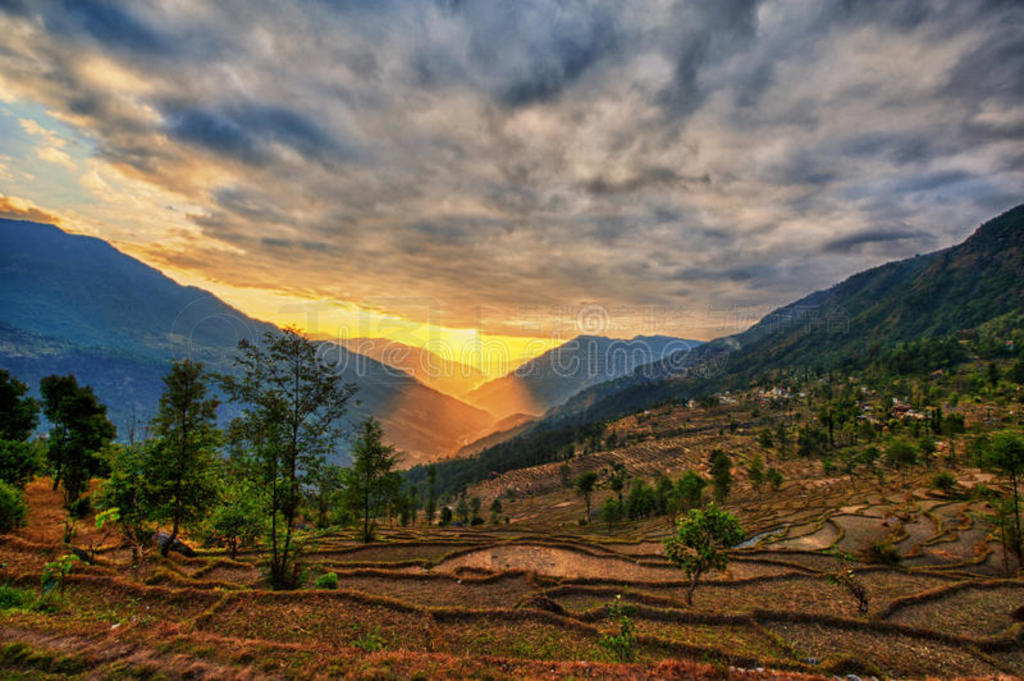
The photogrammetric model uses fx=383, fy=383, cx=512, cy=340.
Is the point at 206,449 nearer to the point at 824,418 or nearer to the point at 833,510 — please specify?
the point at 833,510

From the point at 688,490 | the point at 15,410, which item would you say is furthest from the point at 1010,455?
the point at 15,410

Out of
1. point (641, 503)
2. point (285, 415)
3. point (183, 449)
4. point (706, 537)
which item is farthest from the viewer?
point (641, 503)

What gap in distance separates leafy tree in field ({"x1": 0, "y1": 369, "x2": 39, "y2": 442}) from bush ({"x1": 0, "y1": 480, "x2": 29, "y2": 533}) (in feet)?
75.4

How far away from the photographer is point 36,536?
1116 inches

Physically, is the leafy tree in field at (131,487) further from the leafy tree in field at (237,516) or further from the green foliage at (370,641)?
the green foliage at (370,641)

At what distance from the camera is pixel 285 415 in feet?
65.2

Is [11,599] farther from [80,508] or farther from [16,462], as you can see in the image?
[16,462]

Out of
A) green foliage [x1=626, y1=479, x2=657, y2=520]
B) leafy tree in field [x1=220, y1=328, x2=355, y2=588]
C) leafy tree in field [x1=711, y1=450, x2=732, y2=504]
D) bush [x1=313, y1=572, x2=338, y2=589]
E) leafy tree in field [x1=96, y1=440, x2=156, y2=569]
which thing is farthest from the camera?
green foliage [x1=626, y1=479, x2=657, y2=520]

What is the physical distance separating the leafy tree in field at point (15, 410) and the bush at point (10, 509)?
2297cm

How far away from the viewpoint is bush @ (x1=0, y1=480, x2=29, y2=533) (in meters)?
24.9

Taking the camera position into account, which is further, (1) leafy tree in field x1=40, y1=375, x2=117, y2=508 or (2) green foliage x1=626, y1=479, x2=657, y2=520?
(2) green foliage x1=626, y1=479, x2=657, y2=520

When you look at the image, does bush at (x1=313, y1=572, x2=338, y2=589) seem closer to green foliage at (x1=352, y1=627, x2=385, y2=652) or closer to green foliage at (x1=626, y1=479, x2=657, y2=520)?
green foliage at (x1=352, y1=627, x2=385, y2=652)

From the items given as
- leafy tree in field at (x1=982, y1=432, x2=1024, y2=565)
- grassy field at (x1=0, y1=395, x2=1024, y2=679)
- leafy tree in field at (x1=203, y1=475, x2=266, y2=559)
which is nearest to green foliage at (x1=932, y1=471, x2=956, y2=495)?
grassy field at (x1=0, y1=395, x2=1024, y2=679)

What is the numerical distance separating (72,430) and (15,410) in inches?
268
